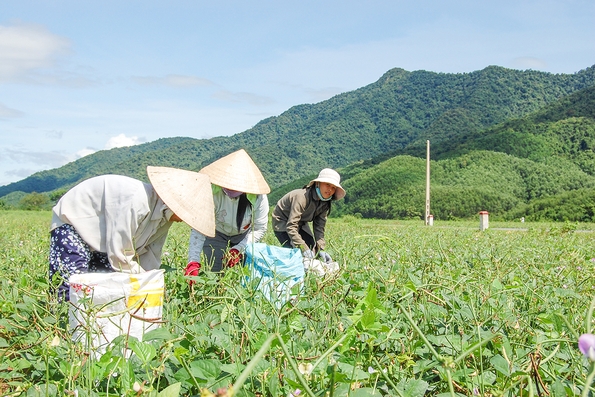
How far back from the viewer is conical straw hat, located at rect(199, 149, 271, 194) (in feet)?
11.8

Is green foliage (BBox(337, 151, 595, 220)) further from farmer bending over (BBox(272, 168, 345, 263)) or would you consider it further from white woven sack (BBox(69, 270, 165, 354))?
white woven sack (BBox(69, 270, 165, 354))

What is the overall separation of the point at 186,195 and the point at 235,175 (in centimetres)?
95

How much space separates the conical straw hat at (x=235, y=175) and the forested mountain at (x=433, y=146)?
24494 mm

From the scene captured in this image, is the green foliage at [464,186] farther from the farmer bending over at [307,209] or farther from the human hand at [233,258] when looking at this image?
the human hand at [233,258]

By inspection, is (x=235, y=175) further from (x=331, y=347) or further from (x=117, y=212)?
(x=331, y=347)

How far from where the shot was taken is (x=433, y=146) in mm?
49438

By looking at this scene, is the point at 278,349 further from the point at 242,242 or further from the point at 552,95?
the point at 552,95

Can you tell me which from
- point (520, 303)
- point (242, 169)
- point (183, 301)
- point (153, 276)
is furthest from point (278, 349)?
point (242, 169)

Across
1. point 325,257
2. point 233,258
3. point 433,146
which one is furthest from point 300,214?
point 433,146

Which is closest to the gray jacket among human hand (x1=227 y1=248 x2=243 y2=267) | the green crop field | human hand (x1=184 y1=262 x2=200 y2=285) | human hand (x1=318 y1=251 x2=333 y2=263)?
human hand (x1=318 y1=251 x2=333 y2=263)

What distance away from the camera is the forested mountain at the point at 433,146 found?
36.8 meters

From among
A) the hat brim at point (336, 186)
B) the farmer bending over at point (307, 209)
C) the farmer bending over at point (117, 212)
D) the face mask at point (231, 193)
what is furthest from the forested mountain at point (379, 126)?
the farmer bending over at point (117, 212)

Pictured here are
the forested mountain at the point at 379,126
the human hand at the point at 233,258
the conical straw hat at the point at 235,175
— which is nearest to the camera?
the human hand at the point at 233,258

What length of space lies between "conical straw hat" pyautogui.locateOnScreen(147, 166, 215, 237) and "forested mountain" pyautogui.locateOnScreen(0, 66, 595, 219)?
83.3 ft
